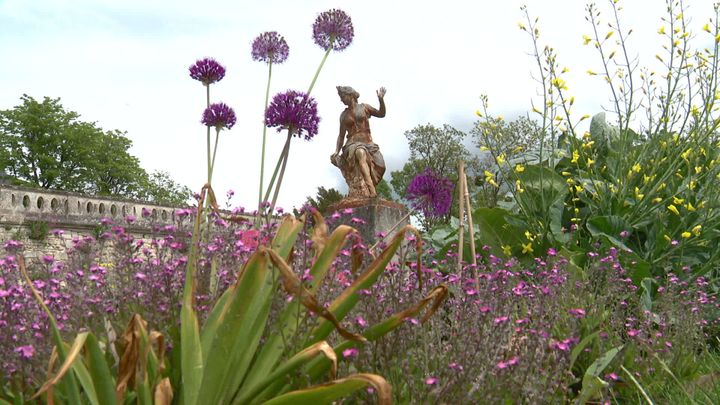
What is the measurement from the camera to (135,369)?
2.28 m

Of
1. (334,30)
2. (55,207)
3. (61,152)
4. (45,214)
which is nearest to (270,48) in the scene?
(334,30)

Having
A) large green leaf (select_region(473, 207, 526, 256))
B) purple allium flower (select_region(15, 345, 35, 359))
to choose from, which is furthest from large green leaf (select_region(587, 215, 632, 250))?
purple allium flower (select_region(15, 345, 35, 359))

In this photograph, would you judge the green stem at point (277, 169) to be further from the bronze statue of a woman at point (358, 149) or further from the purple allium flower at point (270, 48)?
the bronze statue of a woman at point (358, 149)

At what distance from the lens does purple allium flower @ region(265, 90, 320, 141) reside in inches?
127

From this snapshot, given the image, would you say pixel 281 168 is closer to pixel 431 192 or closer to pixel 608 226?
pixel 431 192

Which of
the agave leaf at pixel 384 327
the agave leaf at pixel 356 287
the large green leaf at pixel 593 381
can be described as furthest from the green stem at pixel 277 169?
the large green leaf at pixel 593 381

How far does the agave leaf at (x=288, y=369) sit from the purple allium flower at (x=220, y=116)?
166cm

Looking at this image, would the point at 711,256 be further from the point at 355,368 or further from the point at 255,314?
the point at 255,314

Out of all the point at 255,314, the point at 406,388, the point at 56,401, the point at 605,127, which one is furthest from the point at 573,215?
the point at 56,401

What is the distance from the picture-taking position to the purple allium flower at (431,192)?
5.40 meters

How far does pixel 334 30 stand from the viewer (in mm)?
4484

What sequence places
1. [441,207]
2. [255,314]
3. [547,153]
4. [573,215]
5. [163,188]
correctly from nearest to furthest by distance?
[255,314] → [441,207] → [573,215] → [547,153] → [163,188]

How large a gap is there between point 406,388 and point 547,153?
15.5ft

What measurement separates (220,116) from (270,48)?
691mm
